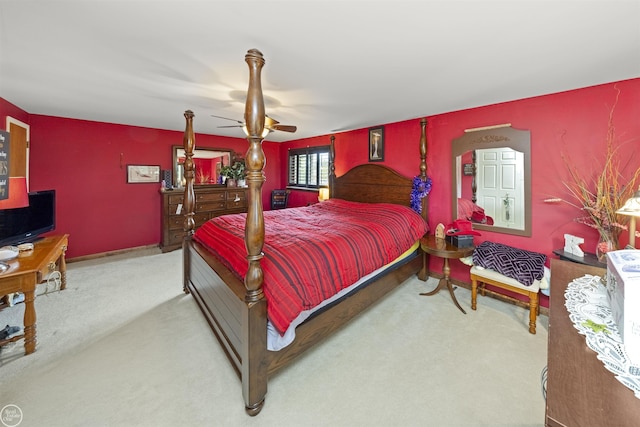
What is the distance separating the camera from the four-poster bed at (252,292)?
1.50 meters

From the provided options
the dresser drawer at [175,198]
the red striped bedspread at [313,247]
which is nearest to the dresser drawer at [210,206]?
the dresser drawer at [175,198]

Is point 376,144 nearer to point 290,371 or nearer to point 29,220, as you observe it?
point 290,371

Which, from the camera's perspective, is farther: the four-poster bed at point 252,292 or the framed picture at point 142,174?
the framed picture at point 142,174

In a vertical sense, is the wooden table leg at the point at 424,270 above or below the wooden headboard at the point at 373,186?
below

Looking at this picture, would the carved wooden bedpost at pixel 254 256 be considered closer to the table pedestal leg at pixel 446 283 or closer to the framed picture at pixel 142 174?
the table pedestal leg at pixel 446 283

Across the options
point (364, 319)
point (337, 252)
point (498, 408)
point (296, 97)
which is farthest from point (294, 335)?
point (296, 97)

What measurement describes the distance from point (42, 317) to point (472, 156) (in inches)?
197

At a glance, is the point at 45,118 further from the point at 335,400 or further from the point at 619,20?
the point at 619,20

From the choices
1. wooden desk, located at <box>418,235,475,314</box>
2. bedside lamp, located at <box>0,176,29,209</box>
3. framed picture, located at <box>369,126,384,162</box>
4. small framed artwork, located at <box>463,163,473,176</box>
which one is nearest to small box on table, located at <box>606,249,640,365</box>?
wooden desk, located at <box>418,235,475,314</box>

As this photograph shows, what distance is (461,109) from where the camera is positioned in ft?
10.7

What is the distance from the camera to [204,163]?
5461mm

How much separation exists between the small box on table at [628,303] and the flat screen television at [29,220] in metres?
3.99

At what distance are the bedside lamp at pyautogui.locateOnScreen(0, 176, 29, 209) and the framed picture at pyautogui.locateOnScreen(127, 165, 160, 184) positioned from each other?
7.45ft

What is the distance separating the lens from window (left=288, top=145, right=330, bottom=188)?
5496 millimetres
